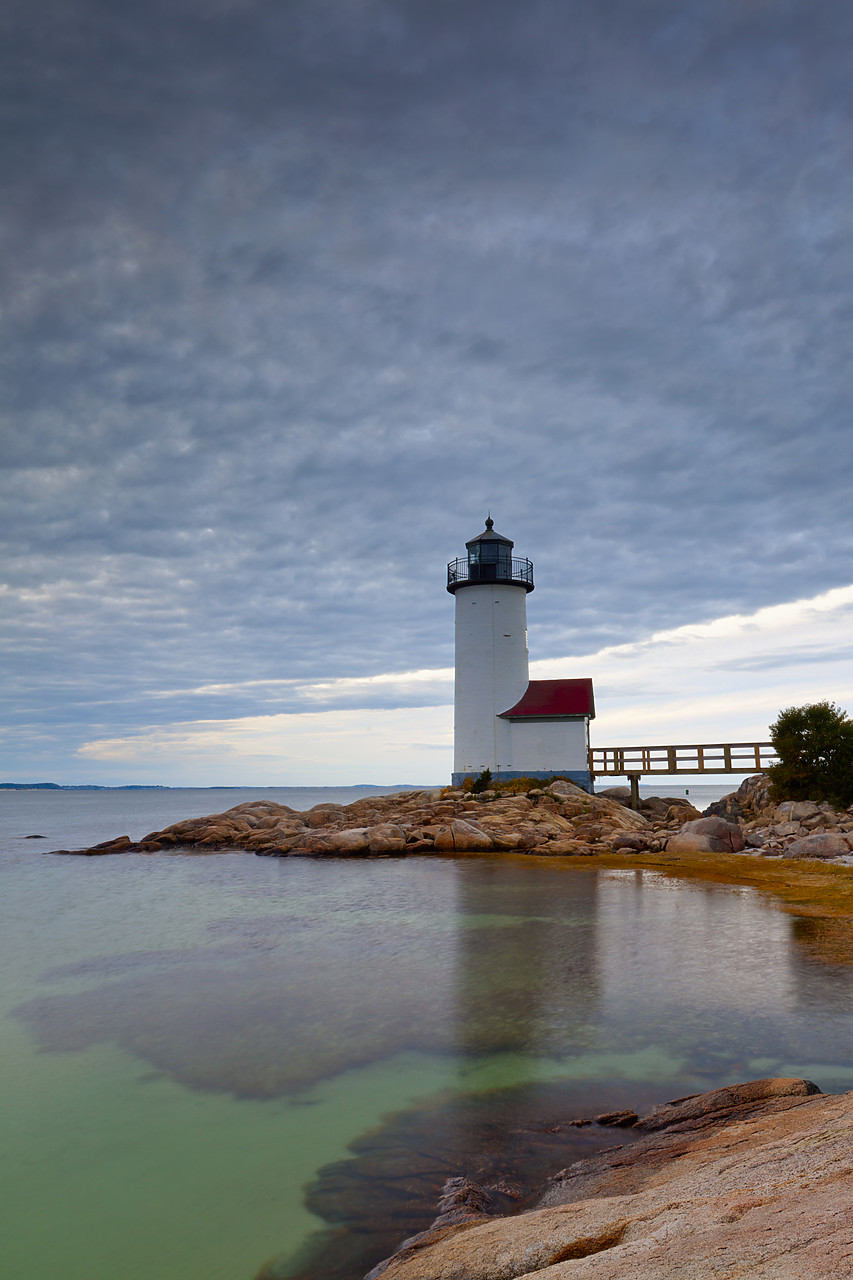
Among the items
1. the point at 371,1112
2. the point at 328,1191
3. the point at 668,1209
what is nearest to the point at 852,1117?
the point at 668,1209

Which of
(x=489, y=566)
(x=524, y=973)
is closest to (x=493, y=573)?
(x=489, y=566)

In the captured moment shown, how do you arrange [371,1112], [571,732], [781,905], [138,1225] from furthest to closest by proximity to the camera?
[571,732], [781,905], [371,1112], [138,1225]

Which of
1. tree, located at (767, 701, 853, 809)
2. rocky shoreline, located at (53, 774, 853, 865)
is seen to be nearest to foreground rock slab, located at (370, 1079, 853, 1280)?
rocky shoreline, located at (53, 774, 853, 865)

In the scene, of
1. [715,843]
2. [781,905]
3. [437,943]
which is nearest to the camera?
[437,943]

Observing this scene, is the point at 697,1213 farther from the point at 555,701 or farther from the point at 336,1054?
the point at 555,701

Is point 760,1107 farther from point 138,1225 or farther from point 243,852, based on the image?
point 243,852

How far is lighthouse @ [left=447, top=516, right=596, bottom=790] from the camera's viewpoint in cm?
2844

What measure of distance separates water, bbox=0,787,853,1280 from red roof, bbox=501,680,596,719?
1582 centimetres

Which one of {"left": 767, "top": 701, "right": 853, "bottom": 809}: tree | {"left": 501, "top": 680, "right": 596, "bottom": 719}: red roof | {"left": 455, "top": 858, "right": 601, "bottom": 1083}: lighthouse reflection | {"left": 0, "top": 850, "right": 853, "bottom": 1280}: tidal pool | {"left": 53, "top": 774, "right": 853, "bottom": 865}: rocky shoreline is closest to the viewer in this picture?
{"left": 0, "top": 850, "right": 853, "bottom": 1280}: tidal pool

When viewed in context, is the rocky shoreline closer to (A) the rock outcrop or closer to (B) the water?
(A) the rock outcrop

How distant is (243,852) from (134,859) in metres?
3.26

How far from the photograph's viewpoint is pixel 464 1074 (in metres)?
5.50

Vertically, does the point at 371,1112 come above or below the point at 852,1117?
below

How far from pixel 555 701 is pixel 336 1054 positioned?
23.4 meters
